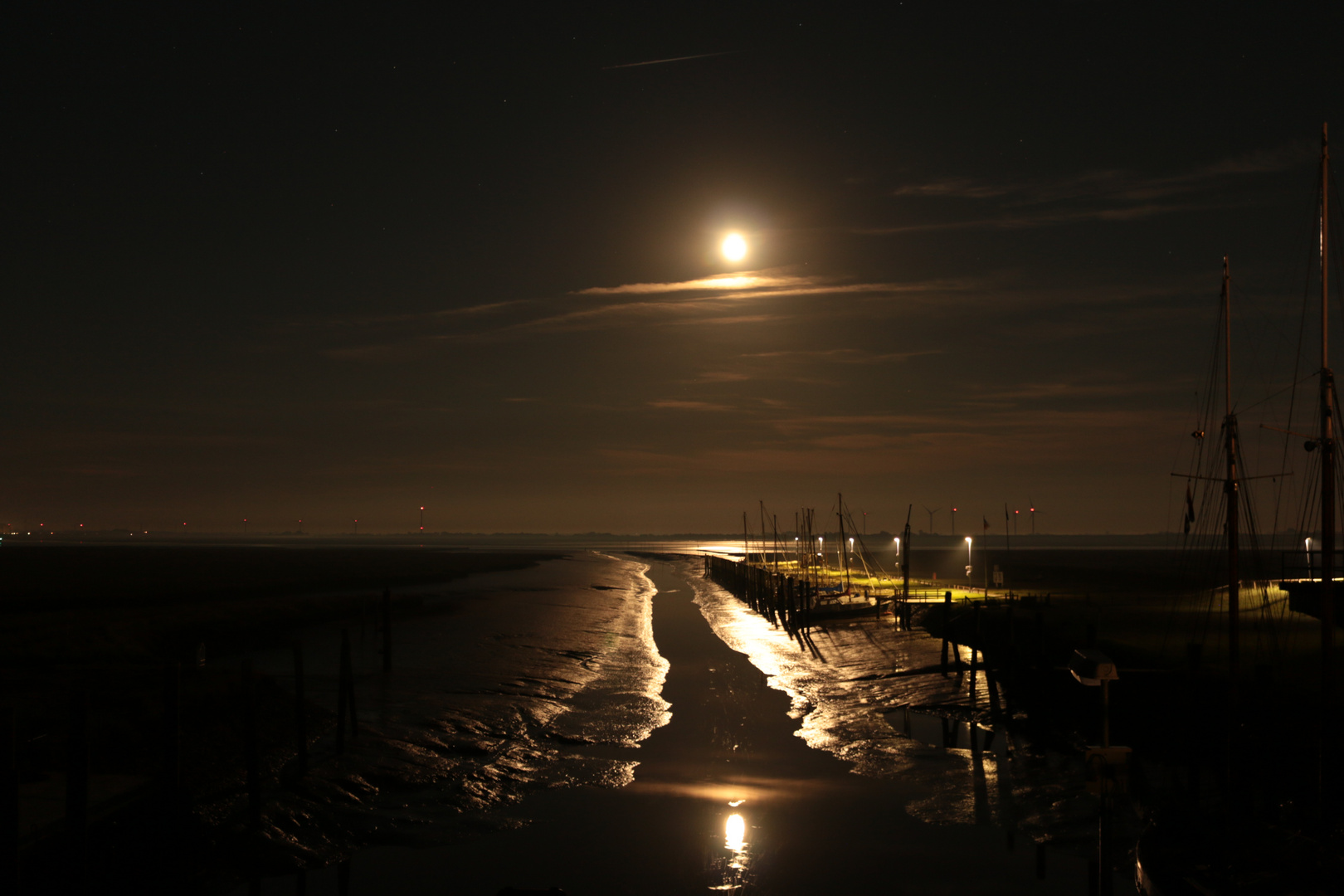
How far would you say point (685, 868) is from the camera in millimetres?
15312

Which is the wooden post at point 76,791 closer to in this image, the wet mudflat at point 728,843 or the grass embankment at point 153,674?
the grass embankment at point 153,674

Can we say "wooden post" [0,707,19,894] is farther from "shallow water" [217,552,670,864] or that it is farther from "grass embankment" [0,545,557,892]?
"shallow water" [217,552,670,864]

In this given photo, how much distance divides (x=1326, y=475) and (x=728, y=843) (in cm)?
1517

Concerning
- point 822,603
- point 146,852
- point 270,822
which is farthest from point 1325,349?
point 822,603

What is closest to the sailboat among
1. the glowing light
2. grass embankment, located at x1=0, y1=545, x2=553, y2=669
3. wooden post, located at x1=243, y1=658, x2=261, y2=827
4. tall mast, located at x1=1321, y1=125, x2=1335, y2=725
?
tall mast, located at x1=1321, y1=125, x2=1335, y2=725

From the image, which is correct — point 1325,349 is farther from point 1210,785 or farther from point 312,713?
point 312,713

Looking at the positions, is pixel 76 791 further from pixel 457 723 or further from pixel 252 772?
pixel 457 723

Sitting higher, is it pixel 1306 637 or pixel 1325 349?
pixel 1325 349

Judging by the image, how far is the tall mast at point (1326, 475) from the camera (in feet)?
59.6

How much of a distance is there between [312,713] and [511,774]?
7139mm

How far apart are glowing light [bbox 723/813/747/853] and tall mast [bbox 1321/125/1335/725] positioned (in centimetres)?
1132

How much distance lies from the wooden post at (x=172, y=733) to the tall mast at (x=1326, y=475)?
2106 centimetres

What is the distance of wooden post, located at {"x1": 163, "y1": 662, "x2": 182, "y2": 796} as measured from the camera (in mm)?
15672

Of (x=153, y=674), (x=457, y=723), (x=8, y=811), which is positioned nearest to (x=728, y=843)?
(x=457, y=723)
